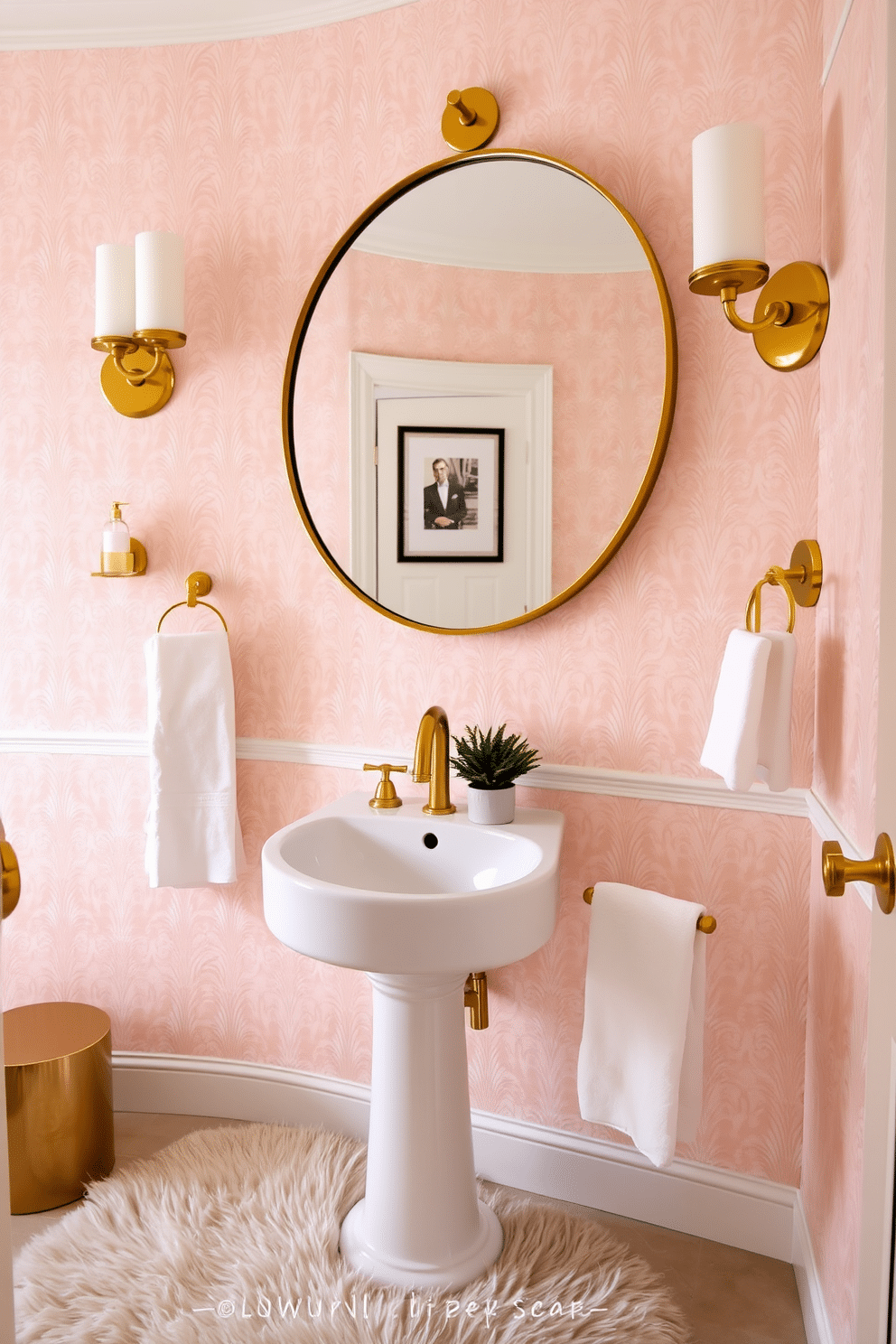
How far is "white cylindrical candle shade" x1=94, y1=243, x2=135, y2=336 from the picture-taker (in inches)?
82.5

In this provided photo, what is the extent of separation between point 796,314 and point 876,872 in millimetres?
1111

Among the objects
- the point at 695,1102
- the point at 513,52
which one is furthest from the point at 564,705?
the point at 513,52

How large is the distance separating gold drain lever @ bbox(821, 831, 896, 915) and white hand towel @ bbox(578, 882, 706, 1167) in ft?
2.71

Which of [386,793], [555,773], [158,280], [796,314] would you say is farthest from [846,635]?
[158,280]

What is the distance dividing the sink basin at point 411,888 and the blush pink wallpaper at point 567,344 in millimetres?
511

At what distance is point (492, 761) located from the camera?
1.87 metres

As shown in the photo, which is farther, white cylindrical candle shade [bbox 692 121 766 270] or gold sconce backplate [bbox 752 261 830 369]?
gold sconce backplate [bbox 752 261 830 369]

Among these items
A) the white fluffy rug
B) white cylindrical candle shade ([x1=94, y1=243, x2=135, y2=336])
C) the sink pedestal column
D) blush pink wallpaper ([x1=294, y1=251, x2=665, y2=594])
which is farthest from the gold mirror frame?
the white fluffy rug

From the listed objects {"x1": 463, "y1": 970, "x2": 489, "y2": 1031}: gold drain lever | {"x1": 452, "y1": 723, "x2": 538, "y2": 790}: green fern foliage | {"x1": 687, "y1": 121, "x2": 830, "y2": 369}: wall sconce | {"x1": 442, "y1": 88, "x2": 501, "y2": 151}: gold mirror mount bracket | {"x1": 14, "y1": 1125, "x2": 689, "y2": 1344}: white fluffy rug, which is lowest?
{"x1": 14, "y1": 1125, "x2": 689, "y2": 1344}: white fluffy rug

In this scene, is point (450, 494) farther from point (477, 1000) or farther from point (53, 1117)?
point (53, 1117)

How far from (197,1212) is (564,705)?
1170 millimetres

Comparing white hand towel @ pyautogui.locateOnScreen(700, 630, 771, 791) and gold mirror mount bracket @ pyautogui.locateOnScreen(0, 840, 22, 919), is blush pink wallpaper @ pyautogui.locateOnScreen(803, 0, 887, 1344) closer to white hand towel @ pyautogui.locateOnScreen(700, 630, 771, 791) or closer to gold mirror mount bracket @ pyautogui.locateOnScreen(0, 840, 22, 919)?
white hand towel @ pyautogui.locateOnScreen(700, 630, 771, 791)

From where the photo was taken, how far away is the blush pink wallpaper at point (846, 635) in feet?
4.14

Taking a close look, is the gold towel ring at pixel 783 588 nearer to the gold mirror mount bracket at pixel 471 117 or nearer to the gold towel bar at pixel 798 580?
the gold towel bar at pixel 798 580
